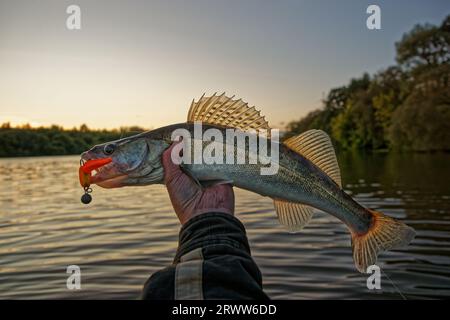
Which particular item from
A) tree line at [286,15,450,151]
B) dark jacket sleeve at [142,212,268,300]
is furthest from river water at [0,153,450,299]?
tree line at [286,15,450,151]

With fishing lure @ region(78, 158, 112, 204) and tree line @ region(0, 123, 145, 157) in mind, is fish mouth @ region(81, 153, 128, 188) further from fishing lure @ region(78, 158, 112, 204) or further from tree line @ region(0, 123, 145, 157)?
tree line @ region(0, 123, 145, 157)

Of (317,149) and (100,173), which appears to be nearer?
(100,173)

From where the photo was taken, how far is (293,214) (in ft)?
13.5

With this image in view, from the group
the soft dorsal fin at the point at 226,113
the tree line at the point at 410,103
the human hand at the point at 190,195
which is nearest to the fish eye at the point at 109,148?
the human hand at the point at 190,195

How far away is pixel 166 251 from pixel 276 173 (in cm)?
668

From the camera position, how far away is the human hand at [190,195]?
3.15 meters

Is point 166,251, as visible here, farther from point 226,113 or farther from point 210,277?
point 210,277

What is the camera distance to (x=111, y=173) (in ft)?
12.6

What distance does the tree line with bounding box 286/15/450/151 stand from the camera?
52.6m

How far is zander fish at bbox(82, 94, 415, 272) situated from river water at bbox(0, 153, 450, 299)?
3.45 metres

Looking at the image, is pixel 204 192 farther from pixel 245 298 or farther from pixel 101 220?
pixel 101 220

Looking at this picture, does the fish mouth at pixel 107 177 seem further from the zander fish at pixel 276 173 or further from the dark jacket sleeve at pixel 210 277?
the dark jacket sleeve at pixel 210 277

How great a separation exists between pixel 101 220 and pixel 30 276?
18.1 ft

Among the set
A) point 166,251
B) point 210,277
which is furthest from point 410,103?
point 210,277
